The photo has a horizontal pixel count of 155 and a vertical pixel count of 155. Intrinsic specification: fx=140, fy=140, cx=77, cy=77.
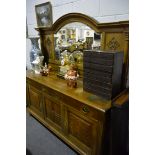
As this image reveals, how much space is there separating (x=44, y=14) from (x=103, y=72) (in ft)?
5.57

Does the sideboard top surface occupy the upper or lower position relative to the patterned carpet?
upper

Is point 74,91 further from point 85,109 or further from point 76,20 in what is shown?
point 76,20

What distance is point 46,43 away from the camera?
7.66ft

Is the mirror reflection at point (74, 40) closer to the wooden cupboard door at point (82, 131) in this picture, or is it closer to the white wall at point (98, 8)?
the white wall at point (98, 8)

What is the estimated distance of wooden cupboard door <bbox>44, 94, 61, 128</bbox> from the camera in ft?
5.57

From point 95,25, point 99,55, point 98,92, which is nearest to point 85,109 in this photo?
point 98,92

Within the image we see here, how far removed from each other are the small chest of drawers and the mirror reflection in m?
0.37

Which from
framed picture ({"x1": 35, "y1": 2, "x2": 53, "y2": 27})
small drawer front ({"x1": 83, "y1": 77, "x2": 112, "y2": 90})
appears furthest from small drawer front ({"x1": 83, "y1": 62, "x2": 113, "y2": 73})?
framed picture ({"x1": 35, "y1": 2, "x2": 53, "y2": 27})

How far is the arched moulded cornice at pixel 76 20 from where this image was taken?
5.18 ft

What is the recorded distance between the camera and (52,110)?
71.2 inches

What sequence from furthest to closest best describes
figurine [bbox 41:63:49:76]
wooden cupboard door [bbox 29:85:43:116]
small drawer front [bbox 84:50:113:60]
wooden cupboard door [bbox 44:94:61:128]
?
figurine [bbox 41:63:49:76] → wooden cupboard door [bbox 29:85:43:116] → wooden cupboard door [bbox 44:94:61:128] → small drawer front [bbox 84:50:113:60]

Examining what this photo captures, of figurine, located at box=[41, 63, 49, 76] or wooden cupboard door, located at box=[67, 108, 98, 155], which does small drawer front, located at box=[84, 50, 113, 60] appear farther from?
figurine, located at box=[41, 63, 49, 76]
